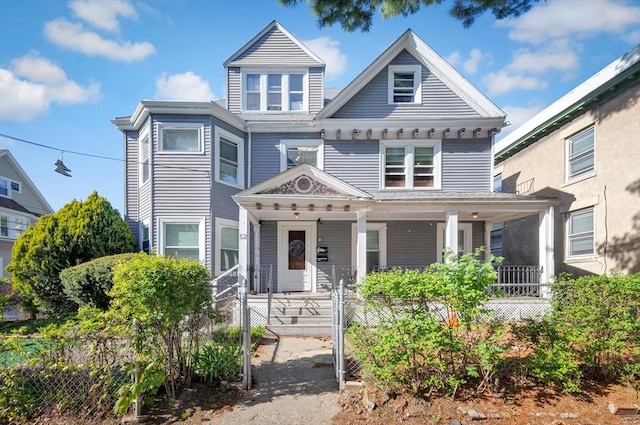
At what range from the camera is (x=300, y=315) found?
8.62 meters

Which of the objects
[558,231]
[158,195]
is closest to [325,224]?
[158,195]

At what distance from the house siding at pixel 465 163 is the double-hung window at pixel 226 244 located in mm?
7800

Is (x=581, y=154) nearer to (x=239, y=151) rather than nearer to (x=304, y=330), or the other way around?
(x=304, y=330)

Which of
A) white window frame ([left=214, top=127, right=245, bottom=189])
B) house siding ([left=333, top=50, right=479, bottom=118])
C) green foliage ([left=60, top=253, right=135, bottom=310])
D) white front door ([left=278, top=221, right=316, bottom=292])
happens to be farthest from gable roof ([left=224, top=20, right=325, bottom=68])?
green foliage ([left=60, top=253, right=135, bottom=310])

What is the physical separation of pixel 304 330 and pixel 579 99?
11307 millimetres

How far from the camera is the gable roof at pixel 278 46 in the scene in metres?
11.9

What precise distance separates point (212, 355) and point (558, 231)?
40.7 ft

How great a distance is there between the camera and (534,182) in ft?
41.8

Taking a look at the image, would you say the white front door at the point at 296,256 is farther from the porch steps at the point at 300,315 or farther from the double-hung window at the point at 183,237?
the double-hung window at the point at 183,237

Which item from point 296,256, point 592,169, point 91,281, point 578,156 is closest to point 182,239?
point 91,281

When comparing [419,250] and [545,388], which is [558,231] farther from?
[545,388]

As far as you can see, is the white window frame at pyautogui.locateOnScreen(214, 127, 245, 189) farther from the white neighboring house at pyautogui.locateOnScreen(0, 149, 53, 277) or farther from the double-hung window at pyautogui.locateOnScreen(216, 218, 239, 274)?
the white neighboring house at pyautogui.locateOnScreen(0, 149, 53, 277)

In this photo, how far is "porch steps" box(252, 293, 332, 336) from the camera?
7.98 meters

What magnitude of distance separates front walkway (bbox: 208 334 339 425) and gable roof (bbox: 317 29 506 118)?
310 inches
